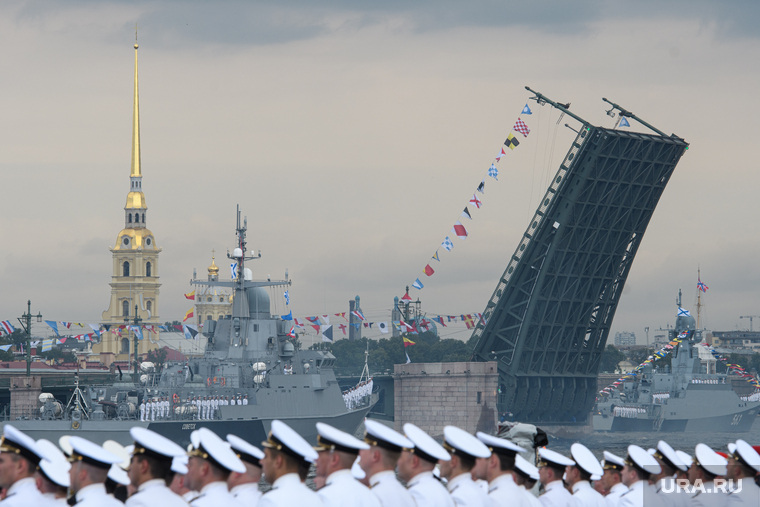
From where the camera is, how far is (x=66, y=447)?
8.77 m

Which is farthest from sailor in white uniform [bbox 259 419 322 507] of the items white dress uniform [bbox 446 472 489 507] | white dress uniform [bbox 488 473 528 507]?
white dress uniform [bbox 488 473 528 507]

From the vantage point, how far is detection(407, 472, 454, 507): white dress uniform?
23.0ft

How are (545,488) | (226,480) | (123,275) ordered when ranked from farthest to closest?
(123,275) < (545,488) < (226,480)

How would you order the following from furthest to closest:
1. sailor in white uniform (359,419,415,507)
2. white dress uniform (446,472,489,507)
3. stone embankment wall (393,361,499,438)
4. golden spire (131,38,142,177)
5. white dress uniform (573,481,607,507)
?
golden spire (131,38,142,177) < stone embankment wall (393,361,499,438) < white dress uniform (573,481,607,507) < white dress uniform (446,472,489,507) < sailor in white uniform (359,419,415,507)

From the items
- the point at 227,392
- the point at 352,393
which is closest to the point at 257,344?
the point at 227,392

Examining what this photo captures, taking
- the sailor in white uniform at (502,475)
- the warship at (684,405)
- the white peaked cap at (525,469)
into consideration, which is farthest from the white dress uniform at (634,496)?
the warship at (684,405)

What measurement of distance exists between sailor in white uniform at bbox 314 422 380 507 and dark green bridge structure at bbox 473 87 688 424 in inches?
1017

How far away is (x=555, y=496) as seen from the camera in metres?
8.59

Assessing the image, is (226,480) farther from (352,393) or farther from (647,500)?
(352,393)

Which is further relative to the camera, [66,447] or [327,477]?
[66,447]

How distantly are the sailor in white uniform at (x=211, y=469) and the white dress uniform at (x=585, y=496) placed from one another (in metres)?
2.89

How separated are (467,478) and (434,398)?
36.3 m

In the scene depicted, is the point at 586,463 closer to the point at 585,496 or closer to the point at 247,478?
the point at 585,496

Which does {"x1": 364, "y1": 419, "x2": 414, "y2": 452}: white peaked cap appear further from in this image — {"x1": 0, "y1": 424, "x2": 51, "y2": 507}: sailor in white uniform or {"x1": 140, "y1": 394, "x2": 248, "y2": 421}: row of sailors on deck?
{"x1": 140, "y1": 394, "x2": 248, "y2": 421}: row of sailors on deck
